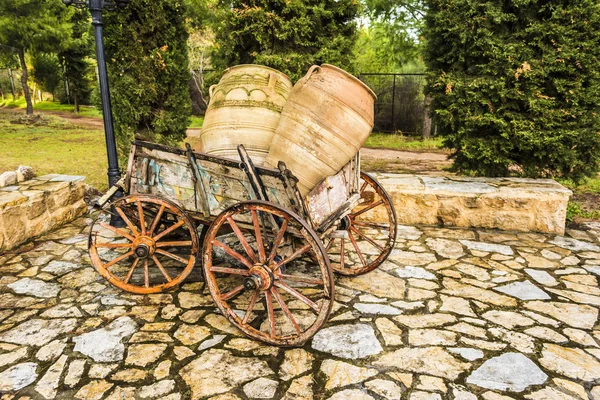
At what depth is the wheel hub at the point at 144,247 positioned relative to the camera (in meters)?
3.30

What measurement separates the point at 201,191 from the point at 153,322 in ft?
3.38

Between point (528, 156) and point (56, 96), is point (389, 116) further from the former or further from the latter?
point (56, 96)

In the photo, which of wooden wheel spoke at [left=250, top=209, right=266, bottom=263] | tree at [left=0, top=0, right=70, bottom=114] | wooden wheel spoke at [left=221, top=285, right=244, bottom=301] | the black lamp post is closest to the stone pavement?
wooden wheel spoke at [left=221, top=285, right=244, bottom=301]

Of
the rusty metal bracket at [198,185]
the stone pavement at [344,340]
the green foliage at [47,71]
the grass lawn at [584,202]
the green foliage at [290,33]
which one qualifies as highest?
the green foliage at [47,71]

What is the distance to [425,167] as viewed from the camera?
28.7ft

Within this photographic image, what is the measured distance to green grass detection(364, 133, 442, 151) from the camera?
1165 centimetres

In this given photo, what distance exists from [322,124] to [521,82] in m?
3.63

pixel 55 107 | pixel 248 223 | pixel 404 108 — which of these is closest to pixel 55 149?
pixel 248 223

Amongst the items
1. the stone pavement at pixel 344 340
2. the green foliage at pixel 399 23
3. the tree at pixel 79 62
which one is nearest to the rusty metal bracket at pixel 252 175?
the stone pavement at pixel 344 340

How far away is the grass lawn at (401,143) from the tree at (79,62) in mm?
14078

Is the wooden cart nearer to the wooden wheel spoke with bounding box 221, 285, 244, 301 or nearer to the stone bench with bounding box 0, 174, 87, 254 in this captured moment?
the wooden wheel spoke with bounding box 221, 285, 244, 301

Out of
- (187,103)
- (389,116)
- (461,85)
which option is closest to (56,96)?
(389,116)

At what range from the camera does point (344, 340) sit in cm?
288

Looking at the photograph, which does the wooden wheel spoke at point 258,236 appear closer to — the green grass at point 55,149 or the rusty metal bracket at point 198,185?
the rusty metal bracket at point 198,185
